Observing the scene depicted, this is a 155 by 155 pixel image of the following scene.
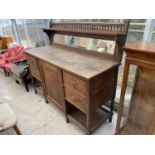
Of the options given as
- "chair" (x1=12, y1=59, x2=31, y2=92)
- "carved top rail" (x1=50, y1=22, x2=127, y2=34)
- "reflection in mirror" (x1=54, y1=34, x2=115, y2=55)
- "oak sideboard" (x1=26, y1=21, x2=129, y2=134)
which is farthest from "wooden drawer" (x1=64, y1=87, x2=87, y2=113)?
"chair" (x1=12, y1=59, x2=31, y2=92)

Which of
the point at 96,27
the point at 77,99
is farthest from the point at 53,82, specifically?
the point at 96,27

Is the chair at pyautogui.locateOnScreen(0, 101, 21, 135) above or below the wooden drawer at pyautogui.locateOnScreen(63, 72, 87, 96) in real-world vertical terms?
below

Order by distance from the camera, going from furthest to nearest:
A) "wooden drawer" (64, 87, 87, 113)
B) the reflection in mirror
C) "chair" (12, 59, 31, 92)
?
1. "chair" (12, 59, 31, 92)
2. the reflection in mirror
3. "wooden drawer" (64, 87, 87, 113)

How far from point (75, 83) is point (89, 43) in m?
0.71

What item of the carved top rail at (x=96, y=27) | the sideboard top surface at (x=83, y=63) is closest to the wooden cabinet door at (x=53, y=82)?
the sideboard top surface at (x=83, y=63)

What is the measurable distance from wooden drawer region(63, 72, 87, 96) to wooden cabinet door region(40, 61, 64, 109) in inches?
4.5

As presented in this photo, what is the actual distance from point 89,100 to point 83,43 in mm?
918

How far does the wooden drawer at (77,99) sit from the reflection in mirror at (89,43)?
65cm

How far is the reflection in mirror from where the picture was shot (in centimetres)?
161

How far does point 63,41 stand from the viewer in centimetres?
220

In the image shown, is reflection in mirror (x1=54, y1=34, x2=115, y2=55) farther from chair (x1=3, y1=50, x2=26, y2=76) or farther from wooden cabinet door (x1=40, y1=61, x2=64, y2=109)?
chair (x1=3, y1=50, x2=26, y2=76)

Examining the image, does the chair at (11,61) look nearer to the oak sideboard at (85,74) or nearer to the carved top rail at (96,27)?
the oak sideboard at (85,74)
